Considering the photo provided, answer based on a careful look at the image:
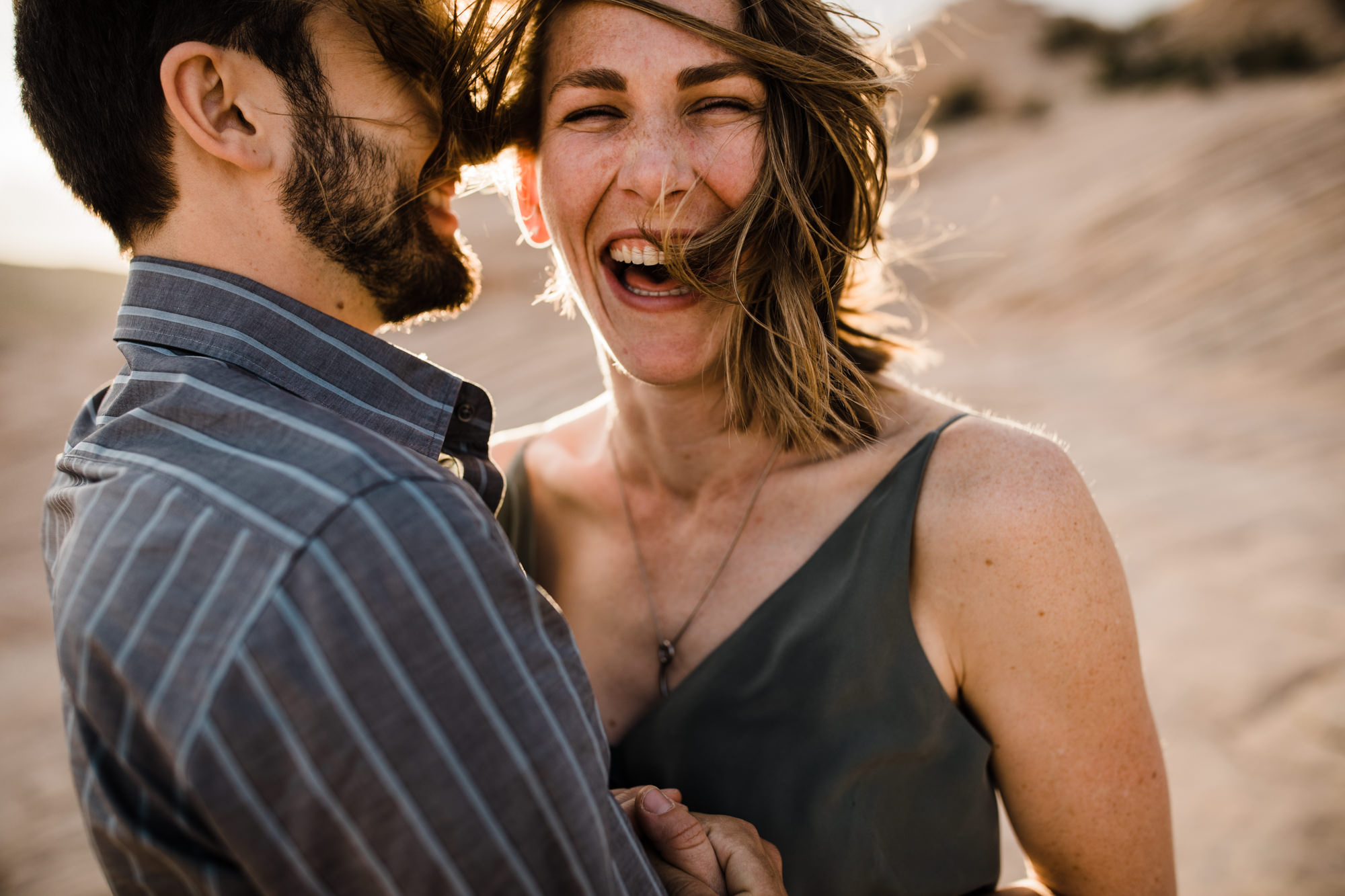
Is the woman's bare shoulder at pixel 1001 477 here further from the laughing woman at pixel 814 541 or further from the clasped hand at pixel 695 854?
the clasped hand at pixel 695 854

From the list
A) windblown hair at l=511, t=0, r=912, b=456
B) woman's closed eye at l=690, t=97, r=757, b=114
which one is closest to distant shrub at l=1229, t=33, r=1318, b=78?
windblown hair at l=511, t=0, r=912, b=456

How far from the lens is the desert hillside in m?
3.61

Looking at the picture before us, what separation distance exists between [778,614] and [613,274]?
0.90 m

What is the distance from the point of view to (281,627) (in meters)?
0.92

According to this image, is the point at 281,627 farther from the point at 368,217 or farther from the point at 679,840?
the point at 368,217

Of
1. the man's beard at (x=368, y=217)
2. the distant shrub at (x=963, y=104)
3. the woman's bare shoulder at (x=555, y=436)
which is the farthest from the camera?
the distant shrub at (x=963, y=104)

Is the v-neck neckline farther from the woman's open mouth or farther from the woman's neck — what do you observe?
the woman's open mouth

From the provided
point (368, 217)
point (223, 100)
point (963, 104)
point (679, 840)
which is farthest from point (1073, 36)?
point (679, 840)

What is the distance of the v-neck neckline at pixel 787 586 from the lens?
6.00 feet

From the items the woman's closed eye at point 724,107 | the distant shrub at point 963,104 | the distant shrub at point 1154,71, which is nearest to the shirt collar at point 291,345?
the woman's closed eye at point 724,107

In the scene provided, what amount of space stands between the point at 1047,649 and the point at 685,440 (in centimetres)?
102

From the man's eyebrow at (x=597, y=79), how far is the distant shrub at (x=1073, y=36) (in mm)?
30876

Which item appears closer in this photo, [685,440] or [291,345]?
[291,345]

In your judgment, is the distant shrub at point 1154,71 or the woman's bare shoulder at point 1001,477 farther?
the distant shrub at point 1154,71
